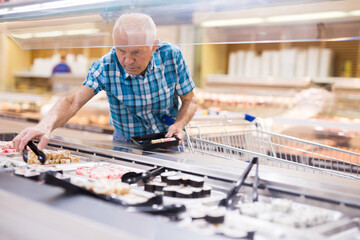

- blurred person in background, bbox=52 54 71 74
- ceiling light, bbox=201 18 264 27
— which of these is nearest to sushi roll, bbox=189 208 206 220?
ceiling light, bbox=201 18 264 27

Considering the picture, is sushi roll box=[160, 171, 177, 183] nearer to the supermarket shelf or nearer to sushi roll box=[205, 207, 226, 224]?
sushi roll box=[205, 207, 226, 224]

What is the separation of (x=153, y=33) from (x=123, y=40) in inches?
6.3

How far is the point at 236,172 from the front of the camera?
66.8 inches

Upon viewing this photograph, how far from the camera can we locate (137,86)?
2443mm

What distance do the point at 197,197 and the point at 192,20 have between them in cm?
77

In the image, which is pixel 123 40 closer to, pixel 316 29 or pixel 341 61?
pixel 316 29

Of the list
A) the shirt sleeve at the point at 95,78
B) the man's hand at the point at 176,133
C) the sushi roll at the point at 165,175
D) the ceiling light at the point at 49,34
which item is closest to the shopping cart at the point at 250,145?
the man's hand at the point at 176,133

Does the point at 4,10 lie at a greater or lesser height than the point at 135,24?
greater

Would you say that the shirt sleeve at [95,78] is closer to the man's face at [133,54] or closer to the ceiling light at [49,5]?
the man's face at [133,54]

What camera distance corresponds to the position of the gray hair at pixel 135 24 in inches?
74.9

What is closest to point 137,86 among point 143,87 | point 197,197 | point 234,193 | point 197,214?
point 143,87

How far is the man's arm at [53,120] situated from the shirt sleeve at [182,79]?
572 millimetres

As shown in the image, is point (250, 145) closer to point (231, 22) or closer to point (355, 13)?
point (231, 22)

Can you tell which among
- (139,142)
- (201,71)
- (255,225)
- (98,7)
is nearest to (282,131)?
(201,71)
